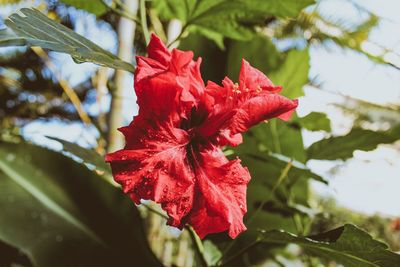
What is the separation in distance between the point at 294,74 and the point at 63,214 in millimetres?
533

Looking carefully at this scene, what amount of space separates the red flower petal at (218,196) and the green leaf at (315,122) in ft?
1.27

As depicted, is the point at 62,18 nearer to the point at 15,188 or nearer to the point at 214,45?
the point at 214,45

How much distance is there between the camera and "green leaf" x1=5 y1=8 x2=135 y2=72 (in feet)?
1.32

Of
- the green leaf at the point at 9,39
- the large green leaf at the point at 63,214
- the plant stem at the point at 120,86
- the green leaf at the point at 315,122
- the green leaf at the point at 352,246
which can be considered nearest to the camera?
the green leaf at the point at 9,39

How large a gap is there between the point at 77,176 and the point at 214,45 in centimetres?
48

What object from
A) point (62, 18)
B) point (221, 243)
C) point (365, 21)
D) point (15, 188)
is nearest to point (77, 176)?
point (15, 188)

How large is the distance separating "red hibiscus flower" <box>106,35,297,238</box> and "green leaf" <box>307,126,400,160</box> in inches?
12.1

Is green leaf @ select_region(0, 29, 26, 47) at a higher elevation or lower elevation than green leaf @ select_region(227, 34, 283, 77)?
higher

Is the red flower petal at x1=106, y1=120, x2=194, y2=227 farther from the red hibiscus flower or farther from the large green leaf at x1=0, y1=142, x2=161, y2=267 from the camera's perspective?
the large green leaf at x1=0, y1=142, x2=161, y2=267

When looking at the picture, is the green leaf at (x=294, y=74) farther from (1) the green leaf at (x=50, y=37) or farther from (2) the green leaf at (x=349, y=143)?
(1) the green leaf at (x=50, y=37)

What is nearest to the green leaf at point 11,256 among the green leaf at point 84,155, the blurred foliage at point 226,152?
the blurred foliage at point 226,152

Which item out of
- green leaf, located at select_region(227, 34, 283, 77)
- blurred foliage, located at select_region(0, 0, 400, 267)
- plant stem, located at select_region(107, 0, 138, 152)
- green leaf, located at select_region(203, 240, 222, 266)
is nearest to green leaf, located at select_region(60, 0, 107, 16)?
blurred foliage, located at select_region(0, 0, 400, 267)

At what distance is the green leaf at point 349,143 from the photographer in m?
0.71

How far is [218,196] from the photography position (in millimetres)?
410
